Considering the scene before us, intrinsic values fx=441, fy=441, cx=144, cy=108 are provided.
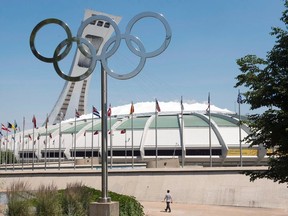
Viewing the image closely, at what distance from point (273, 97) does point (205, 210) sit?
18899mm

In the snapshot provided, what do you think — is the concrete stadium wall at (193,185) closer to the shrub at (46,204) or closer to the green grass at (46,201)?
the green grass at (46,201)

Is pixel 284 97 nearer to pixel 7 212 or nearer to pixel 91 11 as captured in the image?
pixel 7 212

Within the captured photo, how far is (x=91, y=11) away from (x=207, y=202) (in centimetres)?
9332

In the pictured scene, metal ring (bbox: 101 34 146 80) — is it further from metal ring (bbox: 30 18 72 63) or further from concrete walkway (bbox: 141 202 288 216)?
concrete walkway (bbox: 141 202 288 216)

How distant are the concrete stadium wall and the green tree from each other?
20.9 m

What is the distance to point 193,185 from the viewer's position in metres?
38.9

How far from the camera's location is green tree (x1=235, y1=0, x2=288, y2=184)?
48.8ft

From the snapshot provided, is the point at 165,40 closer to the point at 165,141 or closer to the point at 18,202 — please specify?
the point at 18,202

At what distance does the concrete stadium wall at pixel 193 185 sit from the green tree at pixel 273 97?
2088cm

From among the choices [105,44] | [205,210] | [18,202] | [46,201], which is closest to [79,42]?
[105,44]

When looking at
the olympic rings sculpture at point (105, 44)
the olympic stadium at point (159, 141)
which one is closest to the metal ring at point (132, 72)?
the olympic rings sculpture at point (105, 44)

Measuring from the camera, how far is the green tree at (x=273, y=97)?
1487 centimetres

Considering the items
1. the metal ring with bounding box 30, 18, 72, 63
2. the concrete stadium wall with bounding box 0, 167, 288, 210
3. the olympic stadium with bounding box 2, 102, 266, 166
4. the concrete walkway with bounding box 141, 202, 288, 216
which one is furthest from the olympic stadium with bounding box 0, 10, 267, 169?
the metal ring with bounding box 30, 18, 72, 63

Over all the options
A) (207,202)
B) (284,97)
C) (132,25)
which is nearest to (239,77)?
(284,97)
